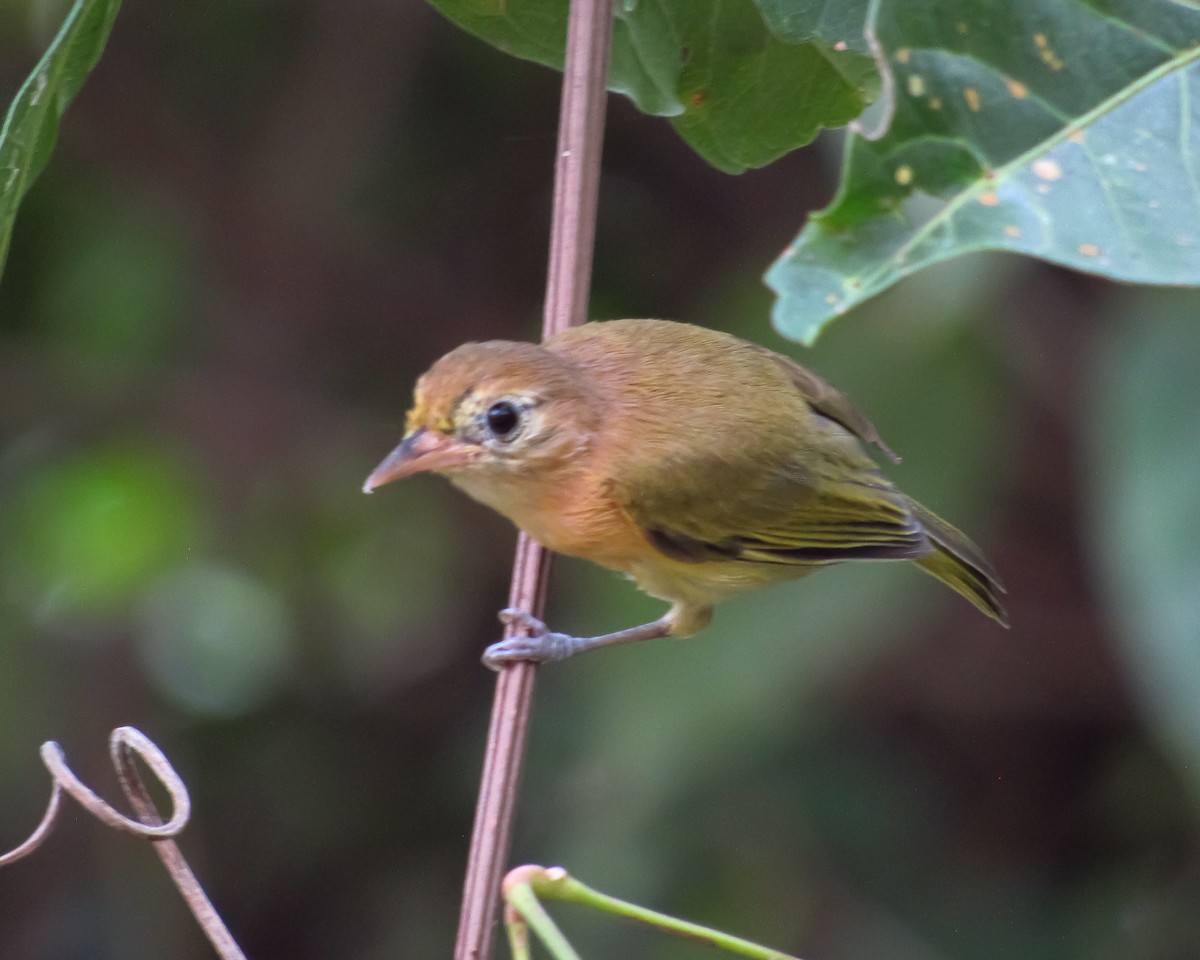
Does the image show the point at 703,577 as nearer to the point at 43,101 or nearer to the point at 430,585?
the point at 430,585

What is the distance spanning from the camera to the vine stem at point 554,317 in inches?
62.1

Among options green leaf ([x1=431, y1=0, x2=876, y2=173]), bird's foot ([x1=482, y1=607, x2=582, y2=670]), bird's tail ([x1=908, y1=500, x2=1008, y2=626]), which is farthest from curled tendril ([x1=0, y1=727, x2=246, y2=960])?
bird's tail ([x1=908, y1=500, x2=1008, y2=626])

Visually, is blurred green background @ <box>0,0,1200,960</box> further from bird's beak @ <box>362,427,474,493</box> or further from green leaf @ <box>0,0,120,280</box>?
green leaf @ <box>0,0,120,280</box>

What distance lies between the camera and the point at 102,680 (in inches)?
153

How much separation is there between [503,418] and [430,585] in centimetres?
170

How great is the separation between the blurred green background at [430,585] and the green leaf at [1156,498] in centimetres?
53

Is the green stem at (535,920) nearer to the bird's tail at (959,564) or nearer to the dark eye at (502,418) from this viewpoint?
the dark eye at (502,418)

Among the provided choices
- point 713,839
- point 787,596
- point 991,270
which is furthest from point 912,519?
point 713,839

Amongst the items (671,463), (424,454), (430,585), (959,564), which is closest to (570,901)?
(424,454)

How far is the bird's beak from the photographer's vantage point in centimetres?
232

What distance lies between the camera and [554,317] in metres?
2.14

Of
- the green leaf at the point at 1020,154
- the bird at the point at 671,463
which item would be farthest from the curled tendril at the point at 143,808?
the green leaf at the point at 1020,154

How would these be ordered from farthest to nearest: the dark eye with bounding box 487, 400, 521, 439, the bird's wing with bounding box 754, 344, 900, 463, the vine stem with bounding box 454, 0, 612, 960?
the bird's wing with bounding box 754, 344, 900, 463
the dark eye with bounding box 487, 400, 521, 439
the vine stem with bounding box 454, 0, 612, 960

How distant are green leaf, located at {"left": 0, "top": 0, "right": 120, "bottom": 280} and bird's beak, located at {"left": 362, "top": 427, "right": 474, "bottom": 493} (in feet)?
2.53
